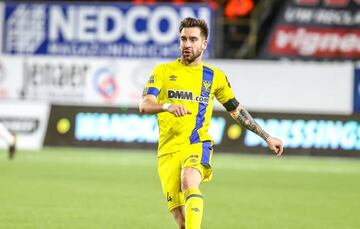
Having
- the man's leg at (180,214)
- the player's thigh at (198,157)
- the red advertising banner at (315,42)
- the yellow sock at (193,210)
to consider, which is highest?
the player's thigh at (198,157)

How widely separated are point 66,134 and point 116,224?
11688mm

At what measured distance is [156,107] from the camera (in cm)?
732

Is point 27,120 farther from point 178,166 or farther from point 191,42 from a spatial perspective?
point 191,42

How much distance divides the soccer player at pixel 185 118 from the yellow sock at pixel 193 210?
0.10 m

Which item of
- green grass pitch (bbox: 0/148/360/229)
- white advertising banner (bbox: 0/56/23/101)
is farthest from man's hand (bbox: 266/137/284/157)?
white advertising banner (bbox: 0/56/23/101)

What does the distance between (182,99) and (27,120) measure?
46.7ft

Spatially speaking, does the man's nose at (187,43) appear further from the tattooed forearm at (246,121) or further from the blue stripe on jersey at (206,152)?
the tattooed forearm at (246,121)

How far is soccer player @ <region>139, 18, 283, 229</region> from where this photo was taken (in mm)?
7777

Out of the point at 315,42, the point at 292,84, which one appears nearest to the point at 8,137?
the point at 292,84

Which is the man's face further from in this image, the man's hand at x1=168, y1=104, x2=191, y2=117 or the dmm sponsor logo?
the man's hand at x1=168, y1=104, x2=191, y2=117

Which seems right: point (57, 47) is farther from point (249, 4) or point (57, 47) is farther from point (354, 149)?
point (354, 149)

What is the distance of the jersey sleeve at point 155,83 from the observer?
777 centimetres

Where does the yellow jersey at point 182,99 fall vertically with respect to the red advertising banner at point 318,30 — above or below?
above

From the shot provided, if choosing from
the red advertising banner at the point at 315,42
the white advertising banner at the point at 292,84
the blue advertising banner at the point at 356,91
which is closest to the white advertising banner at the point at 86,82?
the white advertising banner at the point at 292,84
